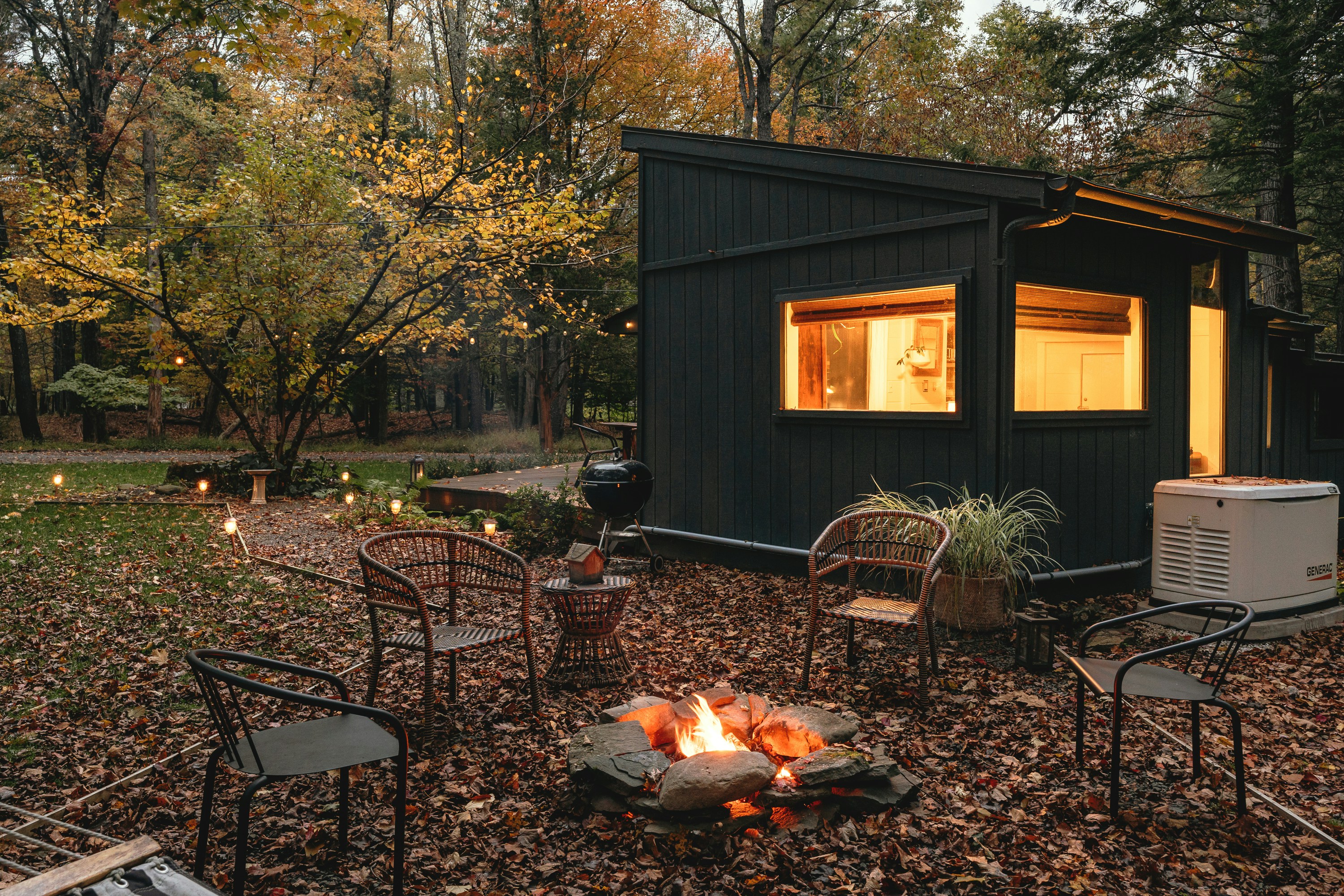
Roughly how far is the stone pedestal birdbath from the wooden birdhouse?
794cm

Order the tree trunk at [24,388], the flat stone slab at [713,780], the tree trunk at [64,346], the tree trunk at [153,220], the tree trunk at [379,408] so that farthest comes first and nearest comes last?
the tree trunk at [379,408], the tree trunk at [64,346], the tree trunk at [24,388], the tree trunk at [153,220], the flat stone slab at [713,780]

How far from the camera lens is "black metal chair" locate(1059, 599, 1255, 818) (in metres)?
2.64

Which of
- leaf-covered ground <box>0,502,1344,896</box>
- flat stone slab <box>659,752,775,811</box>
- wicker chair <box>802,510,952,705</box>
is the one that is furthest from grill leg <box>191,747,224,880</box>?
wicker chair <box>802,510,952,705</box>

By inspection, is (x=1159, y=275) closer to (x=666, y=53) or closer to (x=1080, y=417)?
(x=1080, y=417)

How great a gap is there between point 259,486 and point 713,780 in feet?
31.8

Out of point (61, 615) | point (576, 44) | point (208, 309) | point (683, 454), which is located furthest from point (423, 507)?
point (576, 44)

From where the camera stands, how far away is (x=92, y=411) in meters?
18.9

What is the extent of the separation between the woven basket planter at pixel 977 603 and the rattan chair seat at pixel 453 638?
2604mm

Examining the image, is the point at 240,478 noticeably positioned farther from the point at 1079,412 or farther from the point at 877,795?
the point at 877,795

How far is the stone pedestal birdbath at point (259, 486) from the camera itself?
412 inches

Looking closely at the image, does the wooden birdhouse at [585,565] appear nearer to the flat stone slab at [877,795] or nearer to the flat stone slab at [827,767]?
the flat stone slab at [827,767]

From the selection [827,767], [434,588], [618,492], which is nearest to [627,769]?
[827,767]

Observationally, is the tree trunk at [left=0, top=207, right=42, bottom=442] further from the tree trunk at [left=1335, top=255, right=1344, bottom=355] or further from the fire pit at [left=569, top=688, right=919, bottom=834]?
the tree trunk at [left=1335, top=255, right=1344, bottom=355]

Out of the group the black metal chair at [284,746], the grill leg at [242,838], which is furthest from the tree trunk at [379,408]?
the grill leg at [242,838]
